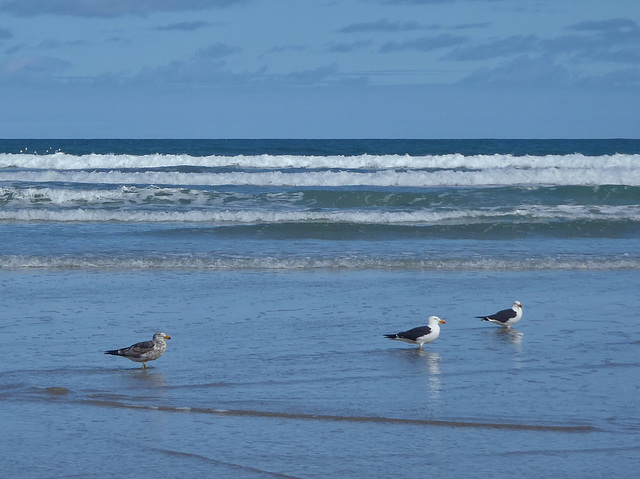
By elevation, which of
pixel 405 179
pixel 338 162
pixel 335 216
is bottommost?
pixel 335 216

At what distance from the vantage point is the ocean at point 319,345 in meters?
5.22

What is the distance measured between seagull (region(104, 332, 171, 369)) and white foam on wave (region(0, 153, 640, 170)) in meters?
29.6

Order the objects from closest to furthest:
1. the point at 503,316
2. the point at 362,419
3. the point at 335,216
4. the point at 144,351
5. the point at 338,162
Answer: the point at 362,419
the point at 144,351
the point at 503,316
the point at 335,216
the point at 338,162

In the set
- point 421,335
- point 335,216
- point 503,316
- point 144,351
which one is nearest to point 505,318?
point 503,316

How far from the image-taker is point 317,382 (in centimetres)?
670

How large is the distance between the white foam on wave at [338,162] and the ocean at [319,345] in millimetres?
17989

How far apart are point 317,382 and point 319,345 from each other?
3.90ft

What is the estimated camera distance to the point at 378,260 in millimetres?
13195

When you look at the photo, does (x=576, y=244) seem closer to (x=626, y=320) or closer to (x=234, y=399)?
(x=626, y=320)

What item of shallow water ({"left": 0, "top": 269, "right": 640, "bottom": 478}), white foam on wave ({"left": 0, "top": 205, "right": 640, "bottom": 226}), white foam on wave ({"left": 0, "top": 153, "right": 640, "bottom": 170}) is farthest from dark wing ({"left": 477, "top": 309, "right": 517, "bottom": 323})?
white foam on wave ({"left": 0, "top": 153, "right": 640, "bottom": 170})

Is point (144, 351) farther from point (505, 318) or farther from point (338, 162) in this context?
point (338, 162)

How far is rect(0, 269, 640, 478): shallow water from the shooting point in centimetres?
511

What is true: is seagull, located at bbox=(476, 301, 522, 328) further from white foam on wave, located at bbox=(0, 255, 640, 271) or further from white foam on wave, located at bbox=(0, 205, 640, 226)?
white foam on wave, located at bbox=(0, 205, 640, 226)

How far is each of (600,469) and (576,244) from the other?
10.9 metres
